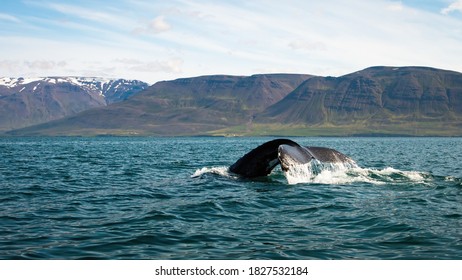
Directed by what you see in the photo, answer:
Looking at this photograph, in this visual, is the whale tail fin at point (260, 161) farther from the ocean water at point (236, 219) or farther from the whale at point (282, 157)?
the ocean water at point (236, 219)

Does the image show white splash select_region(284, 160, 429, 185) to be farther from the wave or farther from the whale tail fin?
the whale tail fin

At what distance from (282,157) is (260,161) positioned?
327 cm

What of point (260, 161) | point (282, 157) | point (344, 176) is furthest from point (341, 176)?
point (282, 157)

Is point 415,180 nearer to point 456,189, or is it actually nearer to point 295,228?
point 456,189

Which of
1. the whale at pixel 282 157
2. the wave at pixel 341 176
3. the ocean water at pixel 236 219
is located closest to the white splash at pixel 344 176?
the wave at pixel 341 176

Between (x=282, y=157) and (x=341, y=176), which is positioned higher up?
(x=282, y=157)

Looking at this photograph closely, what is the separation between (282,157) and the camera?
13125mm

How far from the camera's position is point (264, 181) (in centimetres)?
1683

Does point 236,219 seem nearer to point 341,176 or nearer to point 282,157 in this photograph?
point 282,157

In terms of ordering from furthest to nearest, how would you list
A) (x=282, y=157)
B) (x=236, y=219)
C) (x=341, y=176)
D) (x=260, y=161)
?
(x=341, y=176)
(x=260, y=161)
(x=282, y=157)
(x=236, y=219)

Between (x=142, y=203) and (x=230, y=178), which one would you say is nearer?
(x=142, y=203)

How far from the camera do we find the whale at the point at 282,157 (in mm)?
13344

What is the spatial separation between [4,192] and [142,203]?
17.3 ft
